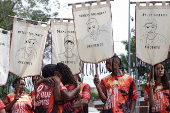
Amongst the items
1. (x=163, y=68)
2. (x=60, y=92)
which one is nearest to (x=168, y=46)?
(x=163, y=68)

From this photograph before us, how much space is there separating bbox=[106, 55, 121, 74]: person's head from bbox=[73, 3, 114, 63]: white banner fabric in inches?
5.6

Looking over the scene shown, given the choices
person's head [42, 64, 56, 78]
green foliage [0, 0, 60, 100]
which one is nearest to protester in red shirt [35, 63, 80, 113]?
person's head [42, 64, 56, 78]

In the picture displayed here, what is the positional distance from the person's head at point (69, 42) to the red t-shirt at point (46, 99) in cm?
193

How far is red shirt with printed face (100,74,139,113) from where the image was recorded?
19.0 ft

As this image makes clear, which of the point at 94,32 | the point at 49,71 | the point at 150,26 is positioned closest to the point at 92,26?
the point at 94,32

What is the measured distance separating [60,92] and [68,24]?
7.99ft

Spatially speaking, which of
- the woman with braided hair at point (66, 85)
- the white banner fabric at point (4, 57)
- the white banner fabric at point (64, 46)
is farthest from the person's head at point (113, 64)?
the white banner fabric at point (4, 57)

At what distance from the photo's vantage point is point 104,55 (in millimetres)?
5996

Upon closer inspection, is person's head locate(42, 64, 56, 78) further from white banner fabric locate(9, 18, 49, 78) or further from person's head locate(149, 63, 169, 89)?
person's head locate(149, 63, 169, 89)

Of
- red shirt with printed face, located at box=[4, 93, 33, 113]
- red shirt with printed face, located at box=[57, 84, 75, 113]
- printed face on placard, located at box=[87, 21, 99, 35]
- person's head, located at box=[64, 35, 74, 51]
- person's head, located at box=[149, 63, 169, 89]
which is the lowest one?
red shirt with printed face, located at box=[4, 93, 33, 113]

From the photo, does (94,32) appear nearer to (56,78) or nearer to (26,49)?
(56,78)

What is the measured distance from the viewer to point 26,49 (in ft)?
22.6

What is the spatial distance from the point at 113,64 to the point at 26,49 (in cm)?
193

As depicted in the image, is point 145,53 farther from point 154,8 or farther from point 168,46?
point 154,8
